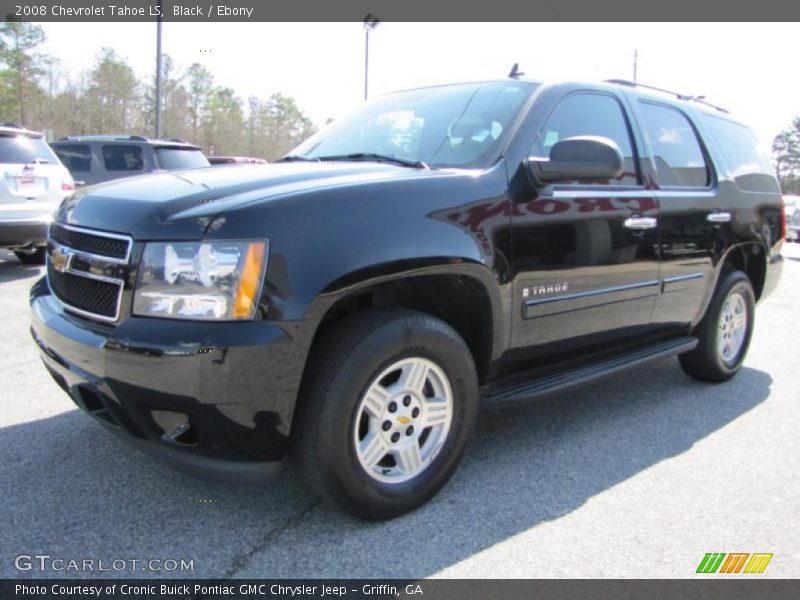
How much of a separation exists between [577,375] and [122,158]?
1020 centimetres

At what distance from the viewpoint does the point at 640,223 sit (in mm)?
3436

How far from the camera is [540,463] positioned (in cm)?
314

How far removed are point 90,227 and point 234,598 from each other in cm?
140

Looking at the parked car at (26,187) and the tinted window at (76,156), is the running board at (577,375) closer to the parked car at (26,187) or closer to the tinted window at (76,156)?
the parked car at (26,187)

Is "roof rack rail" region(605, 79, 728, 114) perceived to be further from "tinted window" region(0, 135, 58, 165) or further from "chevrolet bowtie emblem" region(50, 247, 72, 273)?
"tinted window" region(0, 135, 58, 165)

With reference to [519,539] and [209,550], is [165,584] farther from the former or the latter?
[519,539]

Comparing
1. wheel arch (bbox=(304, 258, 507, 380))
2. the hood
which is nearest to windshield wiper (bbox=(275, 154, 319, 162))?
the hood

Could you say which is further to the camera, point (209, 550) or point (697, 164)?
point (697, 164)

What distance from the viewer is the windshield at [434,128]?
9.82ft

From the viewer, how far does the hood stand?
2.17 m

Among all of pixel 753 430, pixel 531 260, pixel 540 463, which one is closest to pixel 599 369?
pixel 540 463

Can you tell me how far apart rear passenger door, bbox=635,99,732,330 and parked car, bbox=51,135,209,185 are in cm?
867

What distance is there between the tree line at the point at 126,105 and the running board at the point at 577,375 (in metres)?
34.6

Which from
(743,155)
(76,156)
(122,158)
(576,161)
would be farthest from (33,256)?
(743,155)
